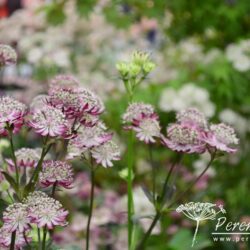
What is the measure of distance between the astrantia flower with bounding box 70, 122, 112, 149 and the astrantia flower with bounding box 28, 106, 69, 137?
0.17ft

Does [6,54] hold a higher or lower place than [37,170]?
higher

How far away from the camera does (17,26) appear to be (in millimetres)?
2416

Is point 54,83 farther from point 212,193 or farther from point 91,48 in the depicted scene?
point 91,48

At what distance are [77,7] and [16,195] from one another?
132 centimetres

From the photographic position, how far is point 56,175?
0.73 metres

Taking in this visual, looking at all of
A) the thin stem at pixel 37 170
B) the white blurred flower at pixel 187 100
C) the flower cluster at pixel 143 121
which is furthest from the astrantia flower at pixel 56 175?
the white blurred flower at pixel 187 100

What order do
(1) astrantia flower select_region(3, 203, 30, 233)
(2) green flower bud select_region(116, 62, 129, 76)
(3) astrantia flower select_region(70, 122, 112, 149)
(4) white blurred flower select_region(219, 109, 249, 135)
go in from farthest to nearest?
(4) white blurred flower select_region(219, 109, 249, 135)
(2) green flower bud select_region(116, 62, 129, 76)
(3) astrantia flower select_region(70, 122, 112, 149)
(1) astrantia flower select_region(3, 203, 30, 233)

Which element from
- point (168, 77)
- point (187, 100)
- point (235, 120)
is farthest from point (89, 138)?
point (168, 77)

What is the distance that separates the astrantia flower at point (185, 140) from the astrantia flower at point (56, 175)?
0.14 meters

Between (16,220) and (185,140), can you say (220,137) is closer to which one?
(185,140)

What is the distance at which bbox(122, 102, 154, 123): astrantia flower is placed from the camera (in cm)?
84

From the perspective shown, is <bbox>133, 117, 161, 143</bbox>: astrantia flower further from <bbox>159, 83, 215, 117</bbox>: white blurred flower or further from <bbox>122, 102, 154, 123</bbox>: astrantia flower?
<bbox>159, 83, 215, 117</bbox>: white blurred flower

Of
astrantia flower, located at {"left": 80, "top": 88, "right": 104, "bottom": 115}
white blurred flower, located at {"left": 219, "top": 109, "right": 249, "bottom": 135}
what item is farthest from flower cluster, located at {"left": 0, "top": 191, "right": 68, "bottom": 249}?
white blurred flower, located at {"left": 219, "top": 109, "right": 249, "bottom": 135}

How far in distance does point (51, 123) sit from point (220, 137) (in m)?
0.22
